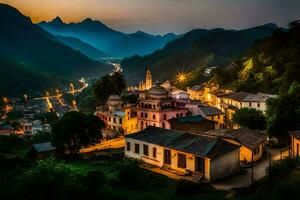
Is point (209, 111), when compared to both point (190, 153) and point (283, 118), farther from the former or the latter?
point (190, 153)

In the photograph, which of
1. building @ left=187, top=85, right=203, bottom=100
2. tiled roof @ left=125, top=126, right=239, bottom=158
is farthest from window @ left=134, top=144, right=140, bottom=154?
building @ left=187, top=85, right=203, bottom=100

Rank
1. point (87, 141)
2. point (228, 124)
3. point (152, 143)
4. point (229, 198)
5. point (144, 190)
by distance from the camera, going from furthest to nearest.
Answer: point (228, 124) < point (87, 141) < point (152, 143) < point (144, 190) < point (229, 198)

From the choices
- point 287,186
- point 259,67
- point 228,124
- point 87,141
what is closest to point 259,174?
point 287,186

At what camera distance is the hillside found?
248ft

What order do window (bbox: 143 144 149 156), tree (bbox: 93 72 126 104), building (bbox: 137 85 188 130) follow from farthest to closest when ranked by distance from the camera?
tree (bbox: 93 72 126 104) < building (bbox: 137 85 188 130) < window (bbox: 143 144 149 156)

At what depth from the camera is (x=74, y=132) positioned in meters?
43.1

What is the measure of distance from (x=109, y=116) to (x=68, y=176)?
47.3 meters

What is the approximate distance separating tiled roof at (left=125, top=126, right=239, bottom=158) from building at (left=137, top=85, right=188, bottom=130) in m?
21.9

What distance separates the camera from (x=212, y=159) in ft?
96.4

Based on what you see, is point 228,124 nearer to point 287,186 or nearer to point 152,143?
point 152,143

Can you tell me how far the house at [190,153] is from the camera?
29.9m

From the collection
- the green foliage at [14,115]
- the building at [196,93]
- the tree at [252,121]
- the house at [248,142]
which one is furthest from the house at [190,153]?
the green foliage at [14,115]

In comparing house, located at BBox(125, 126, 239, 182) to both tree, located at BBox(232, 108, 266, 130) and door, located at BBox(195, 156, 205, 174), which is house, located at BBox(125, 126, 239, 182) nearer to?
door, located at BBox(195, 156, 205, 174)

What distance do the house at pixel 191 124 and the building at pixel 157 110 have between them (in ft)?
12.0
